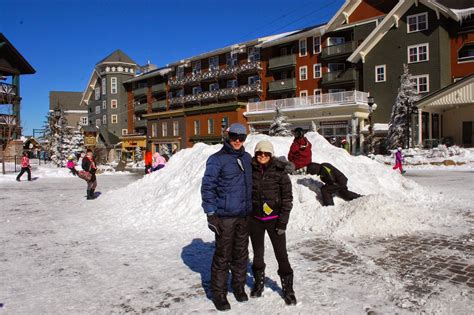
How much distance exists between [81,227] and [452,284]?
24.3 feet

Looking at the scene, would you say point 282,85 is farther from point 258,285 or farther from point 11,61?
point 258,285

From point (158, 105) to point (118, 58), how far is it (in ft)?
54.5

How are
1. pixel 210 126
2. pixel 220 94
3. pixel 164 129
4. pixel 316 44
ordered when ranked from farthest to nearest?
pixel 164 129 < pixel 220 94 < pixel 210 126 < pixel 316 44

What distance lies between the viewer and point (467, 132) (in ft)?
103

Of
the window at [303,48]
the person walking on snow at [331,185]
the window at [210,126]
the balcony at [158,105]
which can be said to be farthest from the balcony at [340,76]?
the person walking on snow at [331,185]

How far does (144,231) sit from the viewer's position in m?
8.41

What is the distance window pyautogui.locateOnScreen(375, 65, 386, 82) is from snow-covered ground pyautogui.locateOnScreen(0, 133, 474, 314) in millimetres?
26160

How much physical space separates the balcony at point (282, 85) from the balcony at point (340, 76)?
13.8ft

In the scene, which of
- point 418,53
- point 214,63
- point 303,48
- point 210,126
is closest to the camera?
point 418,53

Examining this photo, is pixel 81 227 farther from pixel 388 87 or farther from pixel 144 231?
pixel 388 87

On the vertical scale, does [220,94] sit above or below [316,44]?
below

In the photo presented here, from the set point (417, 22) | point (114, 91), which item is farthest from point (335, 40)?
point (114, 91)

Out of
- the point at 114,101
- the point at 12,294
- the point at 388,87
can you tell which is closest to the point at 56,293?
the point at 12,294

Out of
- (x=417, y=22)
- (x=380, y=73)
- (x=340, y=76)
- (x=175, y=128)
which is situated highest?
(x=417, y=22)
